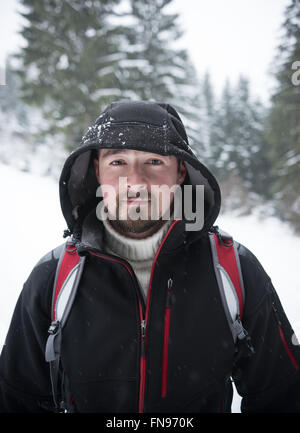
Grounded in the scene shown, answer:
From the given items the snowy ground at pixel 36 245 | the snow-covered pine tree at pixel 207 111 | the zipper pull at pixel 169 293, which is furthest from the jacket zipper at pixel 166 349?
the snow-covered pine tree at pixel 207 111

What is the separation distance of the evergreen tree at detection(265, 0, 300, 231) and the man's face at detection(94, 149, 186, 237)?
37.5ft

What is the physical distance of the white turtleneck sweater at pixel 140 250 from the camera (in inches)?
75.0

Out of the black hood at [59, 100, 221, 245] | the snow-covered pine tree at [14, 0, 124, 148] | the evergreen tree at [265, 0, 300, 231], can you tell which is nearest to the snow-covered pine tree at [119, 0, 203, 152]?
the snow-covered pine tree at [14, 0, 124, 148]

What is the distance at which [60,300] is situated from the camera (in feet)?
5.65

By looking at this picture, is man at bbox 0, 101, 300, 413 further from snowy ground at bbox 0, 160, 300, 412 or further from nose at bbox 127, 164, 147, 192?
snowy ground at bbox 0, 160, 300, 412

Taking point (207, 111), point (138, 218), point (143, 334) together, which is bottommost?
point (143, 334)

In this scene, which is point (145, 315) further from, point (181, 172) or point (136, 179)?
point (181, 172)

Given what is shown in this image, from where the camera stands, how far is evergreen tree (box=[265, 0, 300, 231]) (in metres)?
10.4

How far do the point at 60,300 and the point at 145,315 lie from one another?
0.61 metres

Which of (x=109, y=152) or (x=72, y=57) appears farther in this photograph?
(x=72, y=57)

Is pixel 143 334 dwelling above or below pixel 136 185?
below

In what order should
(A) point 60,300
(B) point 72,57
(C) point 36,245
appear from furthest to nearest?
1. (B) point 72,57
2. (C) point 36,245
3. (A) point 60,300

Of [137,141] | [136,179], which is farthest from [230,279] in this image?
[137,141]

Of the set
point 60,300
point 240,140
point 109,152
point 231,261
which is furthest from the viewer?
point 240,140
